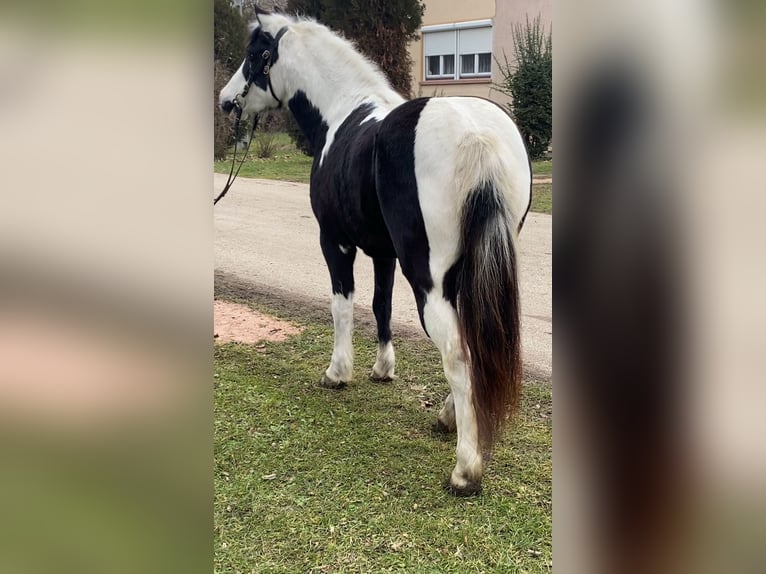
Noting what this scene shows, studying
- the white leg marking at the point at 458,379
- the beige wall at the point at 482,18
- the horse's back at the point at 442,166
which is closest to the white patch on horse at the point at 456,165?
the horse's back at the point at 442,166

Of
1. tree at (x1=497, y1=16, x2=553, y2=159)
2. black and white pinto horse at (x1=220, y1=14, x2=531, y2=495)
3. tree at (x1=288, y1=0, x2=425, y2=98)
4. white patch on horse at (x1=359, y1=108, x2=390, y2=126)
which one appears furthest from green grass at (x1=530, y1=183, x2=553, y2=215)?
black and white pinto horse at (x1=220, y1=14, x2=531, y2=495)

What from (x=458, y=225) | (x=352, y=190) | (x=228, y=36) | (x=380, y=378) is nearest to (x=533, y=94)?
(x=228, y=36)

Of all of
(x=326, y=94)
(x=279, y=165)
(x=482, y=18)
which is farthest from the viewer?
(x=482, y=18)

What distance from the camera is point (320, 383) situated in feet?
12.4

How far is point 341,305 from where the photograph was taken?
143 inches

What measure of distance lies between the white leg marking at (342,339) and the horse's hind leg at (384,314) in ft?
0.59

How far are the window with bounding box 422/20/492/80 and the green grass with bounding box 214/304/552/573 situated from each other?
43.9 ft

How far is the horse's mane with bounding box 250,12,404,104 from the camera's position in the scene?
353 centimetres

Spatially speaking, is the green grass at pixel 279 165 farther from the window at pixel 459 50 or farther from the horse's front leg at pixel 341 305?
the horse's front leg at pixel 341 305

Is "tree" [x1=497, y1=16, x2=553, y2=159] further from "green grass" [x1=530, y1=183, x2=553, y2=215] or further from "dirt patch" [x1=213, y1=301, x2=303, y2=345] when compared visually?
"dirt patch" [x1=213, y1=301, x2=303, y2=345]

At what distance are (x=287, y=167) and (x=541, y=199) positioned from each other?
6.64 metres

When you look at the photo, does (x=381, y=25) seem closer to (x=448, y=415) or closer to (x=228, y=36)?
(x=228, y=36)
